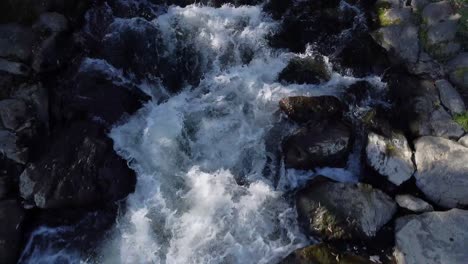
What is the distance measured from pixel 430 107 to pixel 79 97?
803 cm

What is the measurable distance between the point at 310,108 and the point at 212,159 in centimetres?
250

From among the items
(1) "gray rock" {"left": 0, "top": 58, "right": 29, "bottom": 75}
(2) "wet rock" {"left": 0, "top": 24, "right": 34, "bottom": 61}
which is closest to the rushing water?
(1) "gray rock" {"left": 0, "top": 58, "right": 29, "bottom": 75}

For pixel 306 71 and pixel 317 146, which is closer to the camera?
pixel 317 146

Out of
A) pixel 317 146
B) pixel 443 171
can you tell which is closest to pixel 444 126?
pixel 443 171

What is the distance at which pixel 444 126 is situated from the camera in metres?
9.92

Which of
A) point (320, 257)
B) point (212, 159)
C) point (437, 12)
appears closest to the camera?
point (320, 257)

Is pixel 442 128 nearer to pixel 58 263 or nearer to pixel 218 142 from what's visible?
pixel 218 142

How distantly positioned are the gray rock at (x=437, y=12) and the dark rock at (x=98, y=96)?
288 inches

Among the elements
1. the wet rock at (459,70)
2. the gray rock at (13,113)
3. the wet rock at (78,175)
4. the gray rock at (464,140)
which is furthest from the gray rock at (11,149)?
the wet rock at (459,70)

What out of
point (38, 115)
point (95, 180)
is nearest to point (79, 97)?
point (38, 115)

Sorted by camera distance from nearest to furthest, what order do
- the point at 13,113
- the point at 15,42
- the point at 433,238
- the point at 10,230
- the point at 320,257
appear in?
the point at 320,257 < the point at 433,238 < the point at 10,230 < the point at 13,113 < the point at 15,42

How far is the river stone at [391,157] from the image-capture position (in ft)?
30.8

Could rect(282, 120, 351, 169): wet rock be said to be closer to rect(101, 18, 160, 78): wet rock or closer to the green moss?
the green moss

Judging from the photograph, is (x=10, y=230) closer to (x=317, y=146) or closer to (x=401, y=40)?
(x=317, y=146)
